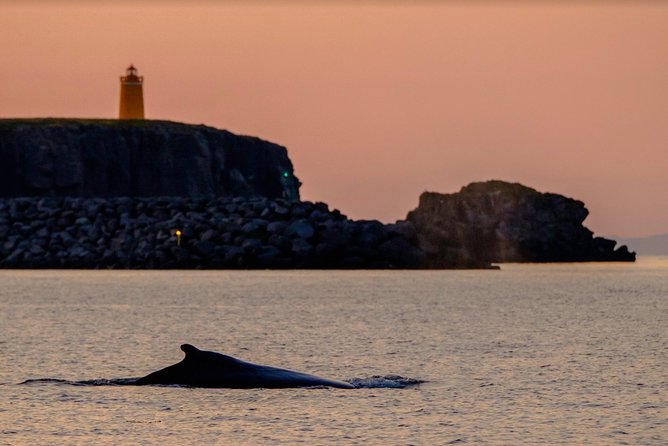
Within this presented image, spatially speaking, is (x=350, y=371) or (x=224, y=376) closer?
(x=224, y=376)

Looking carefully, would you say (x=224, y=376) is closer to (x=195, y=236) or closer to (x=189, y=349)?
(x=189, y=349)

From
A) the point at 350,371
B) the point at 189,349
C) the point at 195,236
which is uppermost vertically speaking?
the point at 195,236

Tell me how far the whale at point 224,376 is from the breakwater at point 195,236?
378 ft

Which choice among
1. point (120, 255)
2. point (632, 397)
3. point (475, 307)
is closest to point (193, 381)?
point (632, 397)

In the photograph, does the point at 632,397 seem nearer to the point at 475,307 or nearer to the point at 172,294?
the point at 475,307

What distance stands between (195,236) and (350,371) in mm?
116476

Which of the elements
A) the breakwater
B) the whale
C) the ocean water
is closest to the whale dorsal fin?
the whale

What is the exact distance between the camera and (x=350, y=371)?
39.8 meters

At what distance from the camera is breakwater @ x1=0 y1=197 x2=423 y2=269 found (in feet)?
497

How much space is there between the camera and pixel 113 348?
48.8 meters

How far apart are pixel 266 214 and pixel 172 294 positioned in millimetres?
55423

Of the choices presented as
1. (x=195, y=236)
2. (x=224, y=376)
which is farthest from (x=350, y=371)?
(x=195, y=236)

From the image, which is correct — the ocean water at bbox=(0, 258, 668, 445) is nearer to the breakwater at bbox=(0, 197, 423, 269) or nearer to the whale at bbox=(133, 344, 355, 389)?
the whale at bbox=(133, 344, 355, 389)

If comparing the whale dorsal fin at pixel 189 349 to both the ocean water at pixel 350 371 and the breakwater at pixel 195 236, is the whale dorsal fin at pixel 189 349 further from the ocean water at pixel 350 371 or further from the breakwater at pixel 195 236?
the breakwater at pixel 195 236
